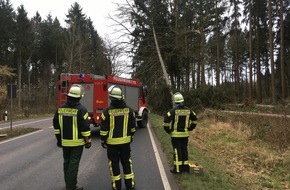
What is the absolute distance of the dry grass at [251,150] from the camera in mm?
8945

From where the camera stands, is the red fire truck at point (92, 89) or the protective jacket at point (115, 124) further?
the red fire truck at point (92, 89)

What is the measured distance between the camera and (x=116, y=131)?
6.75 meters

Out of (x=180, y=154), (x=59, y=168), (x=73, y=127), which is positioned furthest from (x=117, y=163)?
(x=59, y=168)

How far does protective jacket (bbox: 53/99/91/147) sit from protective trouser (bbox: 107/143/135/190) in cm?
55

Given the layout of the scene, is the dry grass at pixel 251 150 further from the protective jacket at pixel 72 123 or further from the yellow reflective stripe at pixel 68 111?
the yellow reflective stripe at pixel 68 111

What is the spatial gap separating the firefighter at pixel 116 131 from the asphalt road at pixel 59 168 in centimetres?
64

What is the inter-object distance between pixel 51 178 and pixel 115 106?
2699mm

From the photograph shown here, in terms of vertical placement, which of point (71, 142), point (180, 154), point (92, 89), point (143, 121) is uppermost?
point (92, 89)

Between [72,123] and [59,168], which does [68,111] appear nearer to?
[72,123]

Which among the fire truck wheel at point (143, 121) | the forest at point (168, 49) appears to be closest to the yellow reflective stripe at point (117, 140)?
the fire truck wheel at point (143, 121)

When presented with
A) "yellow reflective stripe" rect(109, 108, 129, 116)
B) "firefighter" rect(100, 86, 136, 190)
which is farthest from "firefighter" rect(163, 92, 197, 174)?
"yellow reflective stripe" rect(109, 108, 129, 116)

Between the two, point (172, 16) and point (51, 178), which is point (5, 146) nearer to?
point (51, 178)

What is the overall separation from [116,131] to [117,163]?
0.62 meters

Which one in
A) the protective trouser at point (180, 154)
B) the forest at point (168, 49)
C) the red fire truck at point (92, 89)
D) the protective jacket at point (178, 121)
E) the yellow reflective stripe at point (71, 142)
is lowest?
the protective trouser at point (180, 154)
